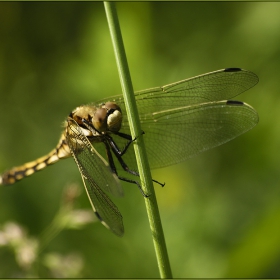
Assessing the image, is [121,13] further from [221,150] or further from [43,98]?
[221,150]

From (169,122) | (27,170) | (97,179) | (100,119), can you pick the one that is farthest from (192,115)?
(27,170)

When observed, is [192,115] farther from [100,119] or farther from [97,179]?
[97,179]

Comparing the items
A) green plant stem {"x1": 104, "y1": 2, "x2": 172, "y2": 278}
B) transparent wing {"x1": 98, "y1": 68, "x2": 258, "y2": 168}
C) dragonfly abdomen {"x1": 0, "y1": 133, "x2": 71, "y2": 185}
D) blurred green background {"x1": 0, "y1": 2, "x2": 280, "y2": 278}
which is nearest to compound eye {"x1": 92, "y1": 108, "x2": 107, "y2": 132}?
transparent wing {"x1": 98, "y1": 68, "x2": 258, "y2": 168}

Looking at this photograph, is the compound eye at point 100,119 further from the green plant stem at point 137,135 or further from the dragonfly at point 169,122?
the green plant stem at point 137,135

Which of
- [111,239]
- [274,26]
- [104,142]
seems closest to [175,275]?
[111,239]

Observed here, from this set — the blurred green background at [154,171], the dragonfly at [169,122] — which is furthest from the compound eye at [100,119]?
the blurred green background at [154,171]

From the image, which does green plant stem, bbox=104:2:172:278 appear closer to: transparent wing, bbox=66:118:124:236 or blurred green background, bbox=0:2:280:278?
transparent wing, bbox=66:118:124:236
